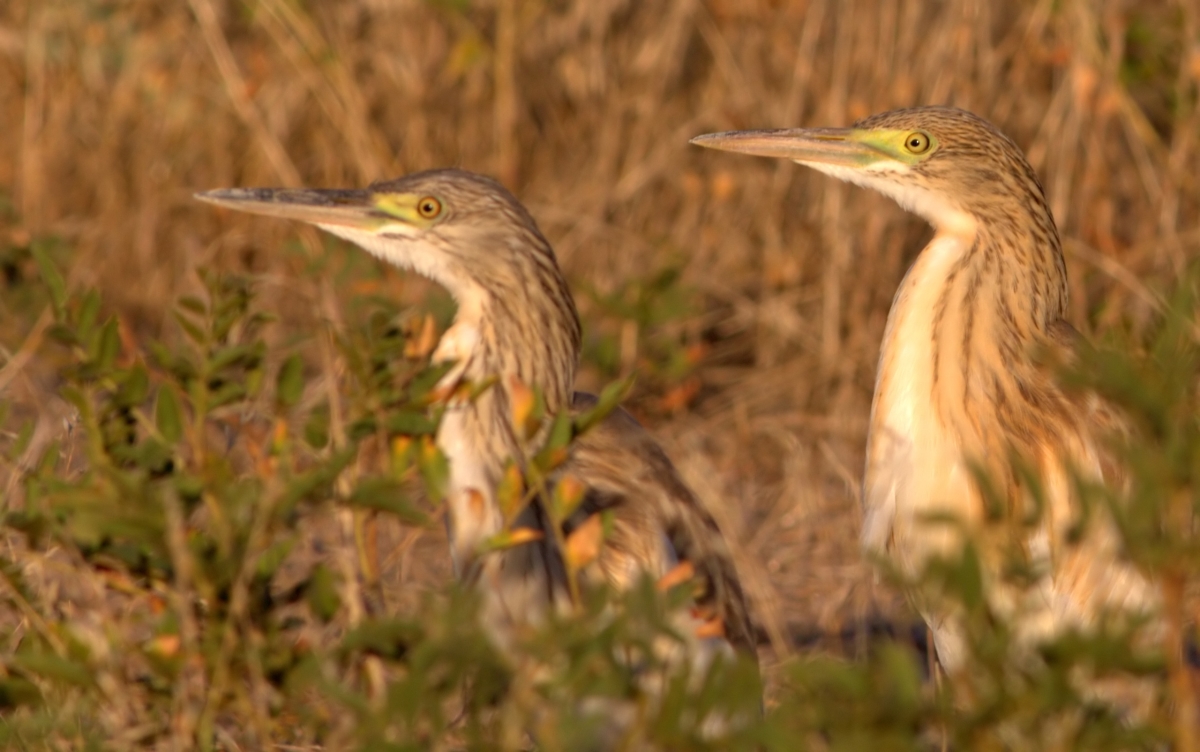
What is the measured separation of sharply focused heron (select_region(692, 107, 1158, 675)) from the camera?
10.9ft

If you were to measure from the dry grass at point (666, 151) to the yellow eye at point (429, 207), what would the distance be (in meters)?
1.05

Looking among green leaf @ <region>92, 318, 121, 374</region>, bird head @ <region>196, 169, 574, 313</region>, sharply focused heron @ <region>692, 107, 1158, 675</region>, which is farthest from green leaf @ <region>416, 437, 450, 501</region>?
sharply focused heron @ <region>692, 107, 1158, 675</region>

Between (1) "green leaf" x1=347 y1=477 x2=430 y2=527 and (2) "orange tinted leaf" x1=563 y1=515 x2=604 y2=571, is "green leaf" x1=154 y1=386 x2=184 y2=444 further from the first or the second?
(2) "orange tinted leaf" x1=563 y1=515 x2=604 y2=571

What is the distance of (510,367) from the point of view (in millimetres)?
3322

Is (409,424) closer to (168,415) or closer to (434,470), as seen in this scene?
(434,470)

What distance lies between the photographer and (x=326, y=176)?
5996 mm

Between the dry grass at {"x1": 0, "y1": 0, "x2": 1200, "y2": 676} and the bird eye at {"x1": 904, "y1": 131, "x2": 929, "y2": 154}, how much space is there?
4.39ft

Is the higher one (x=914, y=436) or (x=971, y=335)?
(x=971, y=335)

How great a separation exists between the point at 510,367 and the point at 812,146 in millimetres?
798

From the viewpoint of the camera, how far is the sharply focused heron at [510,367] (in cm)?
321

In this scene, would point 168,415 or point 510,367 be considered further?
point 510,367

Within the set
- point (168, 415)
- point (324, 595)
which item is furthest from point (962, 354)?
point (168, 415)

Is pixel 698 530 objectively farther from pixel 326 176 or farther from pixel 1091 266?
pixel 326 176

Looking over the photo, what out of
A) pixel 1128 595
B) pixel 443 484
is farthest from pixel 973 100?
pixel 443 484
